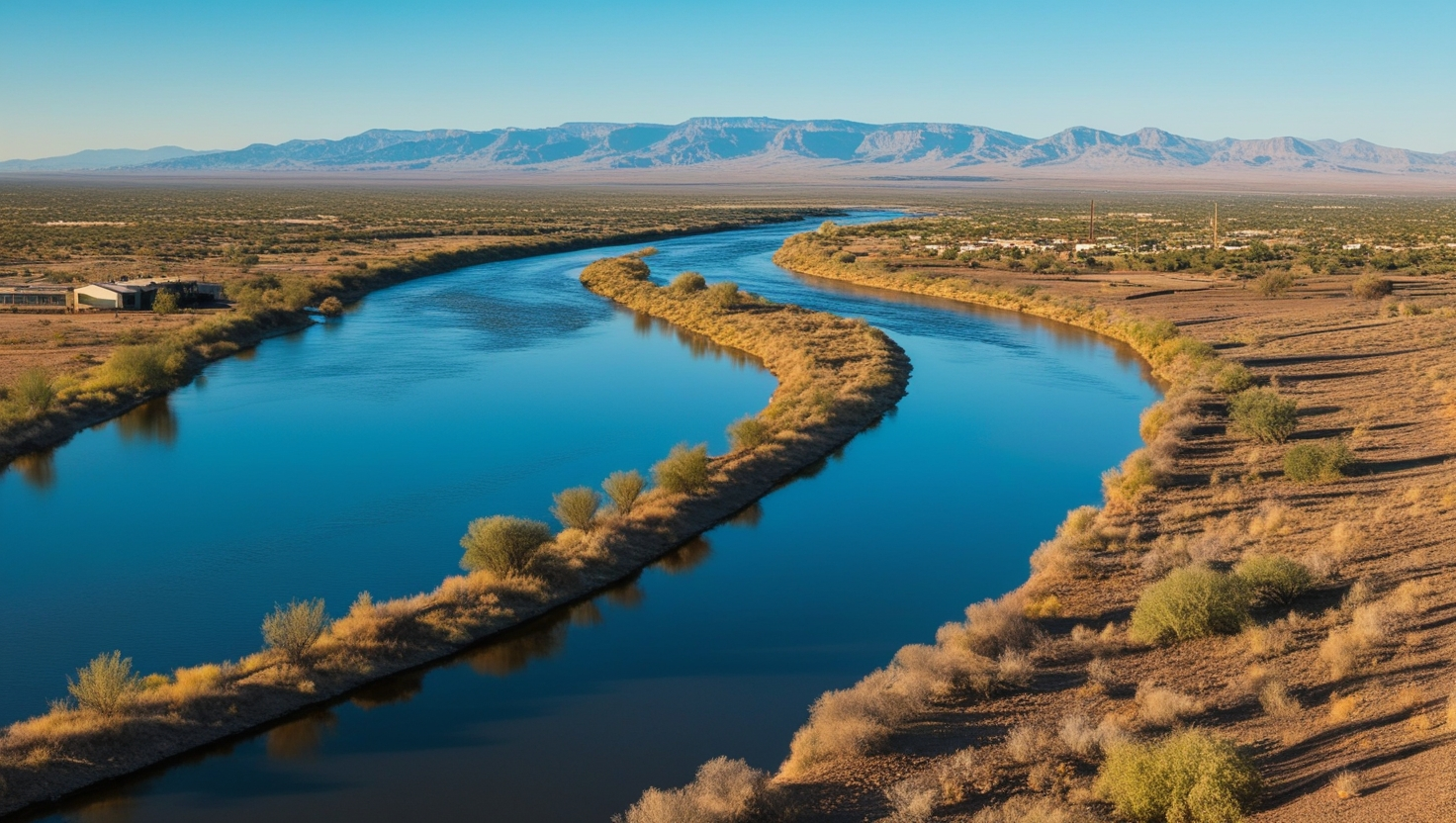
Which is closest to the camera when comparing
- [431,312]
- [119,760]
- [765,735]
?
[119,760]

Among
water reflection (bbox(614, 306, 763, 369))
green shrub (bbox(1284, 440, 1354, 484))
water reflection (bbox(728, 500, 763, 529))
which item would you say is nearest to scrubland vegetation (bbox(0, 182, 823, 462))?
water reflection (bbox(614, 306, 763, 369))

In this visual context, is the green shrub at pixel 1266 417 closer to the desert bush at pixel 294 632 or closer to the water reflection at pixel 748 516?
the water reflection at pixel 748 516

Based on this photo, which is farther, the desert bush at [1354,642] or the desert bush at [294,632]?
the desert bush at [294,632]

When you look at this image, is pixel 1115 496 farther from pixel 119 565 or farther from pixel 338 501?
pixel 119 565

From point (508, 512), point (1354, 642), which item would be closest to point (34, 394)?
point (508, 512)

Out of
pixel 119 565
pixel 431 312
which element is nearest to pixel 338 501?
pixel 119 565

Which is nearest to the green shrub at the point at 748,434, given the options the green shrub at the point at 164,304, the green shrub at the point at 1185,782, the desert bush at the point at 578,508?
the desert bush at the point at 578,508

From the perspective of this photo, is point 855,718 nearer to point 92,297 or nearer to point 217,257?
point 92,297
